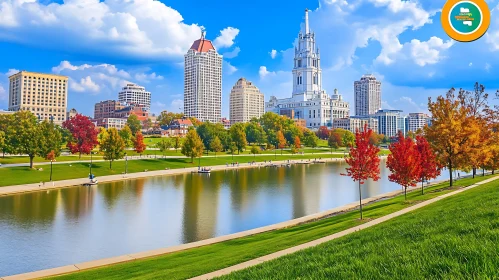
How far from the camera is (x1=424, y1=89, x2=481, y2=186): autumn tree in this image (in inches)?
1318

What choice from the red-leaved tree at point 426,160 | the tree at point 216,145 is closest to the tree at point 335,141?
the tree at point 216,145

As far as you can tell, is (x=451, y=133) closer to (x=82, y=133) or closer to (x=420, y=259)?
(x=420, y=259)

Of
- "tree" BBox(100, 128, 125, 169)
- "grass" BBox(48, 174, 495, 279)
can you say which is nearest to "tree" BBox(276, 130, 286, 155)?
"tree" BBox(100, 128, 125, 169)

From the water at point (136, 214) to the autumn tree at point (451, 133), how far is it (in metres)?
9.73

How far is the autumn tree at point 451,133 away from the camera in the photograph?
3347cm

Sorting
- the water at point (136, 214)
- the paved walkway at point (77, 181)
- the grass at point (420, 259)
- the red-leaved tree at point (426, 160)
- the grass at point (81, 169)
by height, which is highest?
the red-leaved tree at point (426, 160)

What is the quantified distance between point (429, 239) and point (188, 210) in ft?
87.1

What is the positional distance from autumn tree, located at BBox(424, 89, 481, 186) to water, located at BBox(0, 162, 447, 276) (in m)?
9.73

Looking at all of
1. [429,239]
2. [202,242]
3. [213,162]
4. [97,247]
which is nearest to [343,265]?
[429,239]

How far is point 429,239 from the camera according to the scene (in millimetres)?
8914

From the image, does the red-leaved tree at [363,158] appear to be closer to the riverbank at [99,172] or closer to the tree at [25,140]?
the riverbank at [99,172]

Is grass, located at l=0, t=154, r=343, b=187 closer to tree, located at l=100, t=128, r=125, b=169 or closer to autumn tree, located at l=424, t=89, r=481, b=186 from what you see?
tree, located at l=100, t=128, r=125, b=169

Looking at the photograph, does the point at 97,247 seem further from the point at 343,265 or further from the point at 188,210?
the point at 343,265

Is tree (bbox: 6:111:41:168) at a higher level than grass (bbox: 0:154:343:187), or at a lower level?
higher
